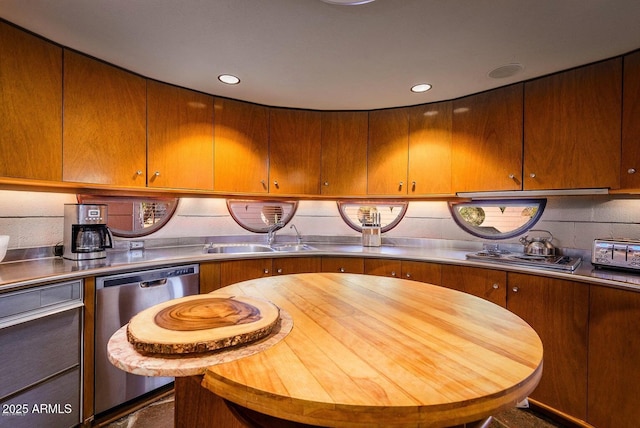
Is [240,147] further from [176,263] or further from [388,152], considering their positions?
[388,152]

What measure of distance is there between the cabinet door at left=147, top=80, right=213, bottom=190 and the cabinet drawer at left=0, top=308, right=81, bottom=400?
1089 mm

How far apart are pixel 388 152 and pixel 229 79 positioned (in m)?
1.54

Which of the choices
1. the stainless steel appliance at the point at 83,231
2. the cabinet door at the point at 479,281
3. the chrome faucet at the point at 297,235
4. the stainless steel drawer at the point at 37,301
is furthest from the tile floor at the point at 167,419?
the chrome faucet at the point at 297,235

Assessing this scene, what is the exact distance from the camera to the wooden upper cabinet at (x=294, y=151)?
289cm

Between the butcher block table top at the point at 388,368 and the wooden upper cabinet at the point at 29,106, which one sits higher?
the wooden upper cabinet at the point at 29,106

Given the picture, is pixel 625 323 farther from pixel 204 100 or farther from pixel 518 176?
pixel 204 100

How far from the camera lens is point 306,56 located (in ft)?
6.31

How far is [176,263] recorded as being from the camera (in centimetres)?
213

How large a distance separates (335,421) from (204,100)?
2.64 meters

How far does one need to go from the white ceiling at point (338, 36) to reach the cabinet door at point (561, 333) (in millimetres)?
1433

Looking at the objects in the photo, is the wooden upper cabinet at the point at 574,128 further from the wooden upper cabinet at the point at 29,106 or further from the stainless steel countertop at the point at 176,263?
the wooden upper cabinet at the point at 29,106

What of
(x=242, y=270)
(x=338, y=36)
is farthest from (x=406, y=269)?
(x=338, y=36)

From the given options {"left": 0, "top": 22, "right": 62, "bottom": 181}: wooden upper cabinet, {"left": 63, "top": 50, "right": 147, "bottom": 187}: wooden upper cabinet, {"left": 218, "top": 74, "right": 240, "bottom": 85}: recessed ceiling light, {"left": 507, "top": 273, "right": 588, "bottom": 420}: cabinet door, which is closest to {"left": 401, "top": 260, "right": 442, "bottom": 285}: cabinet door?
{"left": 507, "top": 273, "right": 588, "bottom": 420}: cabinet door

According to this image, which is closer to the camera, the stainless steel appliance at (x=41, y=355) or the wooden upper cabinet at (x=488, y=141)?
the stainless steel appliance at (x=41, y=355)
